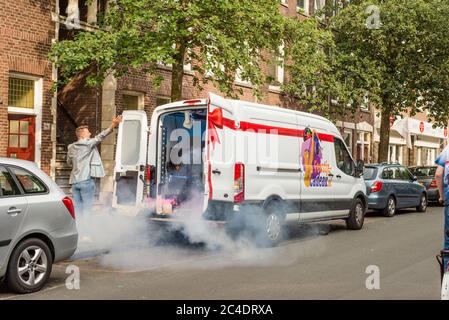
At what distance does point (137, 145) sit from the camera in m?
11.0

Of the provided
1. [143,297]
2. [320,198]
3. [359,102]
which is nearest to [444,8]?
[359,102]

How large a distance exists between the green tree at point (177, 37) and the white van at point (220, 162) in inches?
101

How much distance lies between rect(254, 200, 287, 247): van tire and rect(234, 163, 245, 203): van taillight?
727 mm

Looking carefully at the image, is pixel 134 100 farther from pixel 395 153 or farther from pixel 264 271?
pixel 395 153

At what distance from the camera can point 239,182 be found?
10164mm

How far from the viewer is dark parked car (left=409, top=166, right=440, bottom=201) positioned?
2261 centimetres

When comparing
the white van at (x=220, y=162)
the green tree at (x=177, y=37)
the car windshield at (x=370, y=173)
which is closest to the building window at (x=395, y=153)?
the car windshield at (x=370, y=173)

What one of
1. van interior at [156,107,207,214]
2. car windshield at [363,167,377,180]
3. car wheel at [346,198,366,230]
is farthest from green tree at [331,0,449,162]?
van interior at [156,107,207,214]

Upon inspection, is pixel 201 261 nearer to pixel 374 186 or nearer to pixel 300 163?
pixel 300 163

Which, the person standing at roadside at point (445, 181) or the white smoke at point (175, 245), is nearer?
the person standing at roadside at point (445, 181)

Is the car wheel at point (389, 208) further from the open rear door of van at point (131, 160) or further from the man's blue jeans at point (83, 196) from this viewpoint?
the man's blue jeans at point (83, 196)

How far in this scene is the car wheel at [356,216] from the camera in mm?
14008
